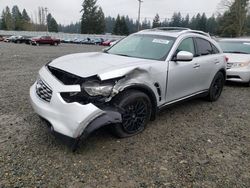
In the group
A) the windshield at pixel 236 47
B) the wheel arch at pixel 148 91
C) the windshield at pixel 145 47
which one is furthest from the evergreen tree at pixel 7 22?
the wheel arch at pixel 148 91

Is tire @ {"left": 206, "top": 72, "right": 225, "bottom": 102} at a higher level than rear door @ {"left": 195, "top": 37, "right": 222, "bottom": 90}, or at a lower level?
lower

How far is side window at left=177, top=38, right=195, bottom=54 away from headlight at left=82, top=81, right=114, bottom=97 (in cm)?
179

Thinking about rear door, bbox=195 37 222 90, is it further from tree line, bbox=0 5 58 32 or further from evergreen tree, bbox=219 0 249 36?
tree line, bbox=0 5 58 32

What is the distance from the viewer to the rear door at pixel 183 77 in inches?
160

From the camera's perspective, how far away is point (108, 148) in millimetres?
3322

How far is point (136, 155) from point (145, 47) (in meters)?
2.12

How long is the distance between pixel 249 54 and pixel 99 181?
726cm

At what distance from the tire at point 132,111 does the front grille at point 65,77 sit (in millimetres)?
588

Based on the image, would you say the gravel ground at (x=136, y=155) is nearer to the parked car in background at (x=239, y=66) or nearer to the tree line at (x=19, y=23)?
the parked car in background at (x=239, y=66)

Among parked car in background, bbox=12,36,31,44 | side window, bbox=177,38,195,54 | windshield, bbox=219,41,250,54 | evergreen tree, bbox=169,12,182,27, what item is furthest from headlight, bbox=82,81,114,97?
evergreen tree, bbox=169,12,182,27

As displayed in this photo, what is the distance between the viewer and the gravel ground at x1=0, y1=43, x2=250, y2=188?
8.78ft

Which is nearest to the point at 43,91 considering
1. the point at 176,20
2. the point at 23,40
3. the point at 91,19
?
the point at 23,40

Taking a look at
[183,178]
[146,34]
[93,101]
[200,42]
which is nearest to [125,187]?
[183,178]

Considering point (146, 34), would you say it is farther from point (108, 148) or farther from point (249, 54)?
point (249, 54)
